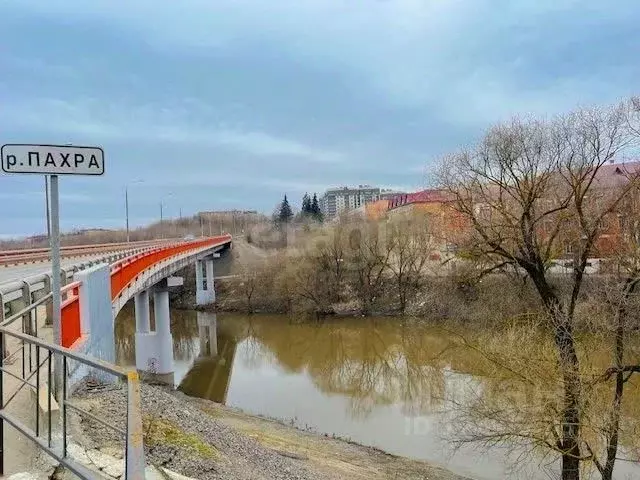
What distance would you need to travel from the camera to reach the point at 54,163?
14.5 ft

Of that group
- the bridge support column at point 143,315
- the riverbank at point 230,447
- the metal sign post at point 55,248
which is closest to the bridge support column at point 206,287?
the bridge support column at point 143,315

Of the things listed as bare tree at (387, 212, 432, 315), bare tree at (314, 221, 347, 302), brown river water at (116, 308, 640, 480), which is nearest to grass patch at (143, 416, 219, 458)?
brown river water at (116, 308, 640, 480)

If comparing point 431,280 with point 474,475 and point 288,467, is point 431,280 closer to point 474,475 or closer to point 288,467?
point 474,475

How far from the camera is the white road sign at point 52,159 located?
430cm

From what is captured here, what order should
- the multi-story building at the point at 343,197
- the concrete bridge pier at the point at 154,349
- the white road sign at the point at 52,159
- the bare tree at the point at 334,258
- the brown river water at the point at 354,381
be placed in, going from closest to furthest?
1. the white road sign at the point at 52,159
2. the brown river water at the point at 354,381
3. the concrete bridge pier at the point at 154,349
4. the bare tree at the point at 334,258
5. the multi-story building at the point at 343,197

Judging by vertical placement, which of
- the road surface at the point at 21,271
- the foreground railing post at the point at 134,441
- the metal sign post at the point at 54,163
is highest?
the metal sign post at the point at 54,163

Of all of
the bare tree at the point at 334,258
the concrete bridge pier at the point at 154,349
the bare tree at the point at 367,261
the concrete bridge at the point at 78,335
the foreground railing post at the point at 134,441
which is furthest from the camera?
the bare tree at the point at 334,258

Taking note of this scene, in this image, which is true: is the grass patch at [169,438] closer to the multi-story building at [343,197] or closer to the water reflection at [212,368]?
the water reflection at [212,368]

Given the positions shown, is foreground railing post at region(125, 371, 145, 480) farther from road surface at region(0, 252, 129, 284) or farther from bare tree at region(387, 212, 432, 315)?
bare tree at region(387, 212, 432, 315)

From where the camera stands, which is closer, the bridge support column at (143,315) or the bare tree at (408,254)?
the bridge support column at (143,315)

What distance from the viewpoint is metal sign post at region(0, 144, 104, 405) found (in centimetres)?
430

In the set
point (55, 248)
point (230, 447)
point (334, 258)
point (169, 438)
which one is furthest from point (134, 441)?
point (334, 258)

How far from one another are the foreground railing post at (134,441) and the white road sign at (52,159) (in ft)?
8.28

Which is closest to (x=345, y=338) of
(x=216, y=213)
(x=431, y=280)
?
(x=431, y=280)
